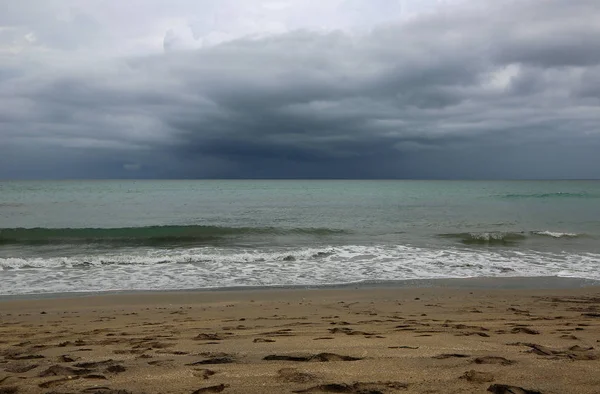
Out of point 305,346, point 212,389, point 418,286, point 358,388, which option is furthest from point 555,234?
point 212,389

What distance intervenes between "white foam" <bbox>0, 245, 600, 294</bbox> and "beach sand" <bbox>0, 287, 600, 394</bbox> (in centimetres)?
274

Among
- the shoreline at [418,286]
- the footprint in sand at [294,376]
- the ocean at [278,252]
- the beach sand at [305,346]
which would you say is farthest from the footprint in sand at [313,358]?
the ocean at [278,252]

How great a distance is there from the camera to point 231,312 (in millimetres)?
8742

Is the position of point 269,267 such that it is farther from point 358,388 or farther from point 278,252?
point 358,388

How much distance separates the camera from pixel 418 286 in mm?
11969

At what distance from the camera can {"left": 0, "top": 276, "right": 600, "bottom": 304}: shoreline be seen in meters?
11.2

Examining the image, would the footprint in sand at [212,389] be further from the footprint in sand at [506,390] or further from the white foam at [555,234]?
the white foam at [555,234]

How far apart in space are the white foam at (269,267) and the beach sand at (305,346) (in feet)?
9.00

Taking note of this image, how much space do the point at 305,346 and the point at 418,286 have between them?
300 inches

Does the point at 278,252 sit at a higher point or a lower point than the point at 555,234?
higher

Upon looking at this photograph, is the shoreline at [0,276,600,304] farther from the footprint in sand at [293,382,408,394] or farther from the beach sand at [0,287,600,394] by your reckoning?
the footprint in sand at [293,382,408,394]

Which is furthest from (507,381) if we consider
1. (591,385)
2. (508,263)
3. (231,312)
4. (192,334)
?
(508,263)

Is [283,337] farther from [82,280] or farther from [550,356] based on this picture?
[82,280]

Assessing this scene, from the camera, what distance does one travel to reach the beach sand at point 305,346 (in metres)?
3.75
